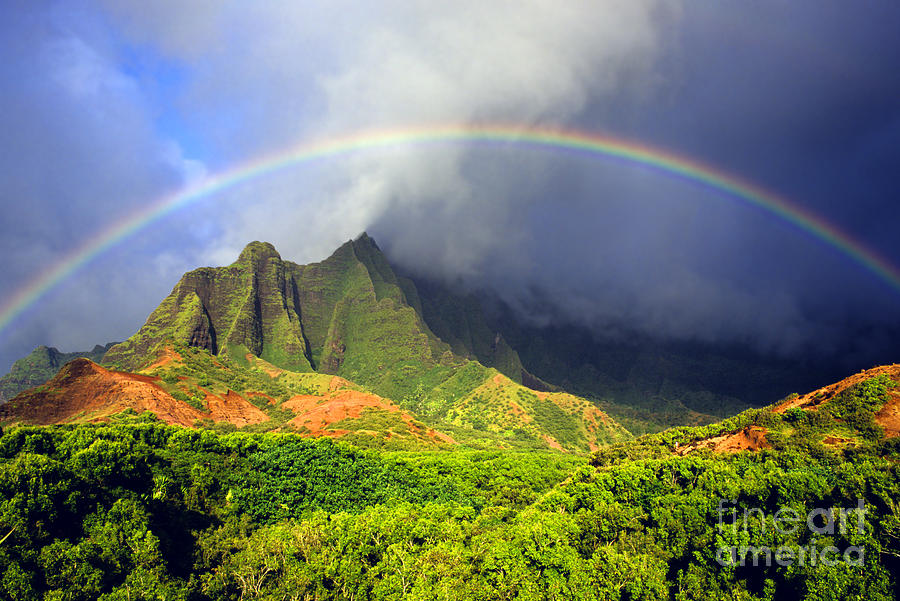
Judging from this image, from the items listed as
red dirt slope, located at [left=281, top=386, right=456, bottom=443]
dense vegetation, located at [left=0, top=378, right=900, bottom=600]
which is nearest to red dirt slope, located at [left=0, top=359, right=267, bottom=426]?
red dirt slope, located at [left=281, top=386, right=456, bottom=443]

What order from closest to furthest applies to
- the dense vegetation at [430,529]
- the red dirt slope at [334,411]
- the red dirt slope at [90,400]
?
the dense vegetation at [430,529]
the red dirt slope at [90,400]
the red dirt slope at [334,411]

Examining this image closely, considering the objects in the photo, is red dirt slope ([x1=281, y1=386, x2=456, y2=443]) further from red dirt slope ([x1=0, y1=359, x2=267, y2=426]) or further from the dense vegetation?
the dense vegetation

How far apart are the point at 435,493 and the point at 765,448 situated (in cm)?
4357

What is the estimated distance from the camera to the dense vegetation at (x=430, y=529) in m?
27.6

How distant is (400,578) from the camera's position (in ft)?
106

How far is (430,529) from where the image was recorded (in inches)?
1651

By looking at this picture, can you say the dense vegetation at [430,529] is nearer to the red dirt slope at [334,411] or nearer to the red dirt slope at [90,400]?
the red dirt slope at [90,400]

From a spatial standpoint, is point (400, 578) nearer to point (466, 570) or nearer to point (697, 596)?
point (466, 570)

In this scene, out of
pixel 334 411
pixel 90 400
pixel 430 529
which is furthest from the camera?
pixel 334 411

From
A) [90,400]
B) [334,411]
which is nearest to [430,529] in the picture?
[334,411]

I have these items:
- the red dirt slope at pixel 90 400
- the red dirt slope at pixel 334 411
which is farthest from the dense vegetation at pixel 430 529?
the red dirt slope at pixel 334 411

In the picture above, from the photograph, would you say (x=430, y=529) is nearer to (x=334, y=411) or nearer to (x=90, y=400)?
(x=334, y=411)

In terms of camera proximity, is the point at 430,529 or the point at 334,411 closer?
the point at 430,529

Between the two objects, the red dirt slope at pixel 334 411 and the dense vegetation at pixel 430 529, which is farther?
the red dirt slope at pixel 334 411
